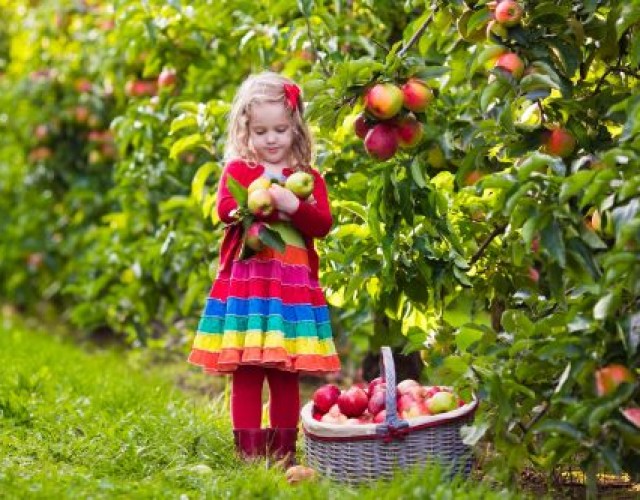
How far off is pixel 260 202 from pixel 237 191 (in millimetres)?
66

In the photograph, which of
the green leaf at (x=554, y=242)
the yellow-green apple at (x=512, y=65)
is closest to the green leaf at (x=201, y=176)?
the yellow-green apple at (x=512, y=65)

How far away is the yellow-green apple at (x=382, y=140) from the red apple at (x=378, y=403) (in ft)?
2.02

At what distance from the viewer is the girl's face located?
10.8 feet

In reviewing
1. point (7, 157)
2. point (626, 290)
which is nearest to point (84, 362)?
point (7, 157)

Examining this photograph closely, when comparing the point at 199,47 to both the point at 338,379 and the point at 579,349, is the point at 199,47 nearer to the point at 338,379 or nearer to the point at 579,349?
the point at 338,379

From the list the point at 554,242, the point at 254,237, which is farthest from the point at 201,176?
the point at 554,242

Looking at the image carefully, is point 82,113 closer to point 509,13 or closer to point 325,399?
point 325,399

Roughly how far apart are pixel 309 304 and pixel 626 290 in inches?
34.7

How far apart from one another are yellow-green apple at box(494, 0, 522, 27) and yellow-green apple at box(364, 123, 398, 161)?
374mm

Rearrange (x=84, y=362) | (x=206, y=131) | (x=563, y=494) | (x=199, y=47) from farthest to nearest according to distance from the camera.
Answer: (x=84, y=362), (x=199, y=47), (x=206, y=131), (x=563, y=494)

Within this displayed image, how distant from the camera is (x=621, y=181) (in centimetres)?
259

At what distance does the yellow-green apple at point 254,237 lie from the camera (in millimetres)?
3109

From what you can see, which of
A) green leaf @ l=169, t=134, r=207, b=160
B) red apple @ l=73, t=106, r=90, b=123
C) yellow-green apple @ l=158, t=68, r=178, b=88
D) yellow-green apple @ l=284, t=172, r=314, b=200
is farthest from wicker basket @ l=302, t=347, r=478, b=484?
red apple @ l=73, t=106, r=90, b=123

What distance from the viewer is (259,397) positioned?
336 cm
